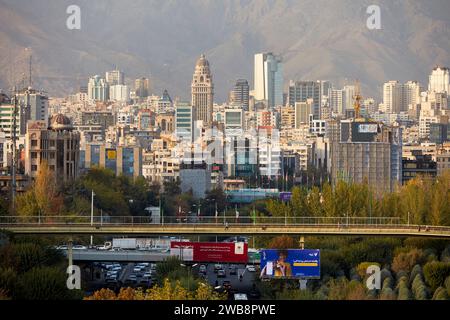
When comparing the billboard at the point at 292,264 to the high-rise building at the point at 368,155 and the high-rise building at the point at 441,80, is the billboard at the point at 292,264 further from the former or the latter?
the high-rise building at the point at 441,80

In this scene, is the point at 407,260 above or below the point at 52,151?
below

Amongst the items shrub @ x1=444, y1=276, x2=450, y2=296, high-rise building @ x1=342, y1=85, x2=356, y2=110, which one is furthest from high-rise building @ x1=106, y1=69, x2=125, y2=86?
shrub @ x1=444, y1=276, x2=450, y2=296

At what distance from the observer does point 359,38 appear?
600ft

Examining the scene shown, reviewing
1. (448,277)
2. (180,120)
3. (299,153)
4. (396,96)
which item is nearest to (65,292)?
(448,277)

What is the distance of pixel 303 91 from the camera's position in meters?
159

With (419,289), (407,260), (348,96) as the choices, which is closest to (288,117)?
(348,96)

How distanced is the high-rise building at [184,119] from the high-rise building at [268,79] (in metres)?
35.8

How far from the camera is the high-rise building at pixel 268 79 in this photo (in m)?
166

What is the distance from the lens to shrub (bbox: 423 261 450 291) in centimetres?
3231

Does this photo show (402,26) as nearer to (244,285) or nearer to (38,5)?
(38,5)

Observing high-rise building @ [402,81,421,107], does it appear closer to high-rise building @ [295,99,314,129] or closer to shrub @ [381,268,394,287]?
high-rise building @ [295,99,314,129]

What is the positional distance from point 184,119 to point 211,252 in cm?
8733

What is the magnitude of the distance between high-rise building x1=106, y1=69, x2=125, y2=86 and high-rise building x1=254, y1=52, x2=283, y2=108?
1313 cm

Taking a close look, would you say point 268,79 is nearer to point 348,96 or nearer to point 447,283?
point 348,96
